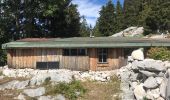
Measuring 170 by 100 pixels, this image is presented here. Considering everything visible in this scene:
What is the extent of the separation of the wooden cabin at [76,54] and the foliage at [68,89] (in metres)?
6.25

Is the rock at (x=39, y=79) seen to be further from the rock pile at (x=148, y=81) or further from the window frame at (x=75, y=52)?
the rock pile at (x=148, y=81)

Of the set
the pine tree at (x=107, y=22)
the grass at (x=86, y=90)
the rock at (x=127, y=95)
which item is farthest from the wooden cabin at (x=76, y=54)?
the pine tree at (x=107, y=22)

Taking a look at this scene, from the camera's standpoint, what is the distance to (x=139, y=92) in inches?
1024

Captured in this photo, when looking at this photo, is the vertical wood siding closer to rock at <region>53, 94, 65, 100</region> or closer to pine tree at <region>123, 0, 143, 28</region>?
rock at <region>53, 94, 65, 100</region>

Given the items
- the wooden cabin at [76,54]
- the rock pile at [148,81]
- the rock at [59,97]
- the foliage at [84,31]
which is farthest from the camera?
the foliage at [84,31]

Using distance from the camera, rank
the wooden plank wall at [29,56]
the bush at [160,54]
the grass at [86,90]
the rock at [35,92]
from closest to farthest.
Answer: the grass at [86,90] → the rock at [35,92] → the bush at [160,54] → the wooden plank wall at [29,56]

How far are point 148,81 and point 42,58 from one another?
46.3 feet

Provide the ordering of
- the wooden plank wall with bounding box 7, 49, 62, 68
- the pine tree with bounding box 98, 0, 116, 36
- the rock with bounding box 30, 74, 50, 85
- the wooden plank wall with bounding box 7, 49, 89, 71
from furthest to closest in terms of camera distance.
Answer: the pine tree with bounding box 98, 0, 116, 36 → the wooden plank wall with bounding box 7, 49, 62, 68 → the wooden plank wall with bounding box 7, 49, 89, 71 → the rock with bounding box 30, 74, 50, 85

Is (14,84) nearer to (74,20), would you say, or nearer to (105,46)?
(105,46)

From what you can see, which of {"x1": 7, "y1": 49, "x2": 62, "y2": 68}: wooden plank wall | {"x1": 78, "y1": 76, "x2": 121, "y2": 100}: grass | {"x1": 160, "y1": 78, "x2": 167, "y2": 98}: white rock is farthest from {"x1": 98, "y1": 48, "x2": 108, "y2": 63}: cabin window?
{"x1": 160, "y1": 78, "x2": 167, "y2": 98}: white rock

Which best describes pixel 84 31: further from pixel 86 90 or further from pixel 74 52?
pixel 86 90

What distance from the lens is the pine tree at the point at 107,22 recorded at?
7338 centimetres

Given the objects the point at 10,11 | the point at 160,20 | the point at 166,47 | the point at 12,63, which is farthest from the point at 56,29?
the point at 166,47

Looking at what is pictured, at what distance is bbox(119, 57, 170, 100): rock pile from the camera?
80.0 feet
